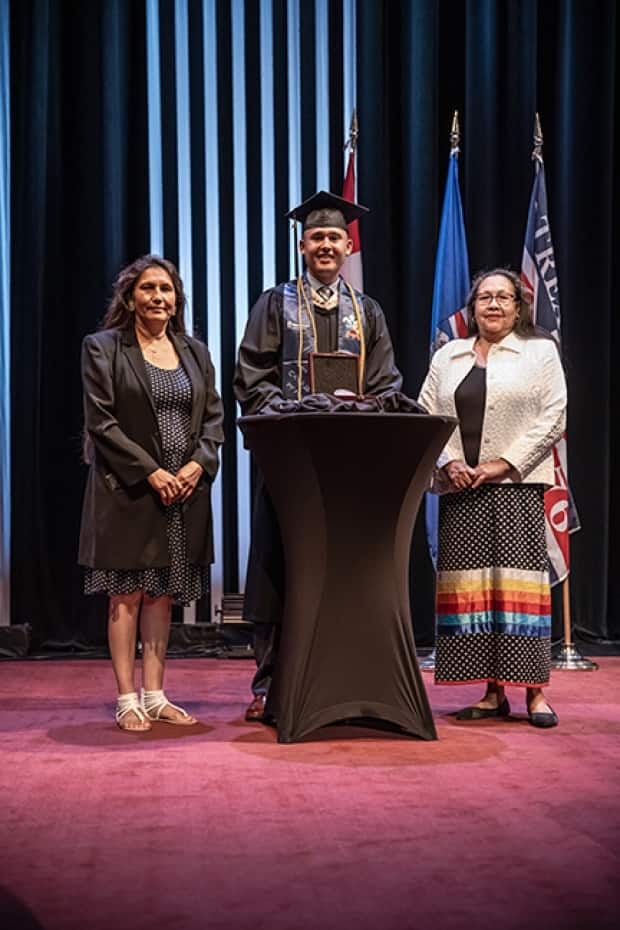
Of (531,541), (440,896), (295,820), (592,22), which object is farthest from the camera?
(592,22)

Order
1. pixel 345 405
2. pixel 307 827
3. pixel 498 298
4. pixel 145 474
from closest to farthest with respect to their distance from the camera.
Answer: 1. pixel 307 827
2. pixel 345 405
3. pixel 145 474
4. pixel 498 298

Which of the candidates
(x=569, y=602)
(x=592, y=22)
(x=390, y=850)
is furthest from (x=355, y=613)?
(x=592, y=22)

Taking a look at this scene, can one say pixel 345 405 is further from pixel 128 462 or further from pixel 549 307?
pixel 549 307

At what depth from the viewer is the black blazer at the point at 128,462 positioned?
376 centimetres

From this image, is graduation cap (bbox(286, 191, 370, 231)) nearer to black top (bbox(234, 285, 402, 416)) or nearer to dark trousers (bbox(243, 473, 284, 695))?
black top (bbox(234, 285, 402, 416))

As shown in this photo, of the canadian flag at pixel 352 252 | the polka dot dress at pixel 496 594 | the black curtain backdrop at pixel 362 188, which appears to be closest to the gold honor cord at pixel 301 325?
the polka dot dress at pixel 496 594

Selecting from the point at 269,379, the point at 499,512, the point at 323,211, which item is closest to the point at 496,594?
the point at 499,512

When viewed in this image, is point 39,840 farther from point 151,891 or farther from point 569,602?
point 569,602

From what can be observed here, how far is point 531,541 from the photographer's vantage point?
3.94 metres

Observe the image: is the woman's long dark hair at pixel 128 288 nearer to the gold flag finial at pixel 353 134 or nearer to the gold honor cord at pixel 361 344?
the gold honor cord at pixel 361 344

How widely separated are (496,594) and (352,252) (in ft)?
7.66

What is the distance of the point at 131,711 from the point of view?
381 centimetres

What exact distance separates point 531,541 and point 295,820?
1.62 metres

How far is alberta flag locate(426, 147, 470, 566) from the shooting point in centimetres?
564
